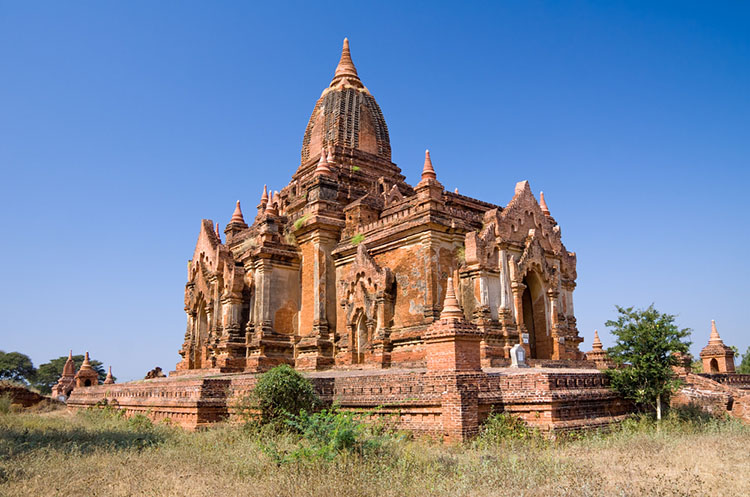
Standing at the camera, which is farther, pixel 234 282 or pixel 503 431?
pixel 234 282

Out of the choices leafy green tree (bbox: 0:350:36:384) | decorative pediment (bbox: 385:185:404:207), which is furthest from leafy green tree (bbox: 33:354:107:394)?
decorative pediment (bbox: 385:185:404:207)

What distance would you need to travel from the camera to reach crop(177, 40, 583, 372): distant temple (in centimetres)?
1848

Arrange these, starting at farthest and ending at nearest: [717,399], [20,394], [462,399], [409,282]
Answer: [20,394]
[409,282]
[717,399]
[462,399]

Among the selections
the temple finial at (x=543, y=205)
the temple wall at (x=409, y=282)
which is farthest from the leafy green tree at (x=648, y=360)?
the temple finial at (x=543, y=205)

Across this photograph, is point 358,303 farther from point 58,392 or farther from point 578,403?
point 58,392

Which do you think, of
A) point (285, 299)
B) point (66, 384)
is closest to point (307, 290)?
point (285, 299)

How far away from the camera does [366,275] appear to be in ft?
A: 65.7

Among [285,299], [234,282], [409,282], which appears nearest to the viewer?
[409,282]

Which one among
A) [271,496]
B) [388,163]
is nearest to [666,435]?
[271,496]

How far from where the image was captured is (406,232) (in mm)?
A: 19391

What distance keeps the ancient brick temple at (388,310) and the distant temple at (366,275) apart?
5 centimetres

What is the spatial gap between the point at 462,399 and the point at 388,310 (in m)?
7.38

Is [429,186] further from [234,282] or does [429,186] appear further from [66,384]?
[66,384]

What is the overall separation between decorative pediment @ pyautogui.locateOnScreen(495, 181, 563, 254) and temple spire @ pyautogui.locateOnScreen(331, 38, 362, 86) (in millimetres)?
12174
